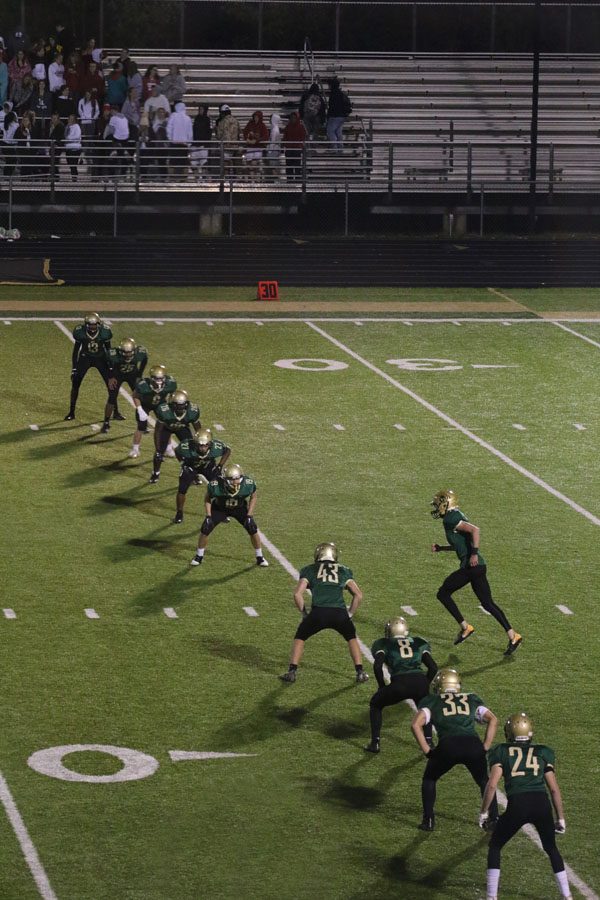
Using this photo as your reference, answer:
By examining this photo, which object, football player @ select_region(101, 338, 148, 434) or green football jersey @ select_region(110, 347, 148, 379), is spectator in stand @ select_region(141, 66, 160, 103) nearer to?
football player @ select_region(101, 338, 148, 434)

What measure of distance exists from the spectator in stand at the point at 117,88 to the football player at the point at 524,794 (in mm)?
28484

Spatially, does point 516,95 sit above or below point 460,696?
above

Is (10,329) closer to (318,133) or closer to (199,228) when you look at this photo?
(199,228)

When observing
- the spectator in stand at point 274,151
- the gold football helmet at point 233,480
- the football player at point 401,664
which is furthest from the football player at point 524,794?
the spectator in stand at point 274,151

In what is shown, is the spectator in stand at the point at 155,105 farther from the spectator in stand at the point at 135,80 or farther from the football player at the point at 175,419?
the football player at the point at 175,419

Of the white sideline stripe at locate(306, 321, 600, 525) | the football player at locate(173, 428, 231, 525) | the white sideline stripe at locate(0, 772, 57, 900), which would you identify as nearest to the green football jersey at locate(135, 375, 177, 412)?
the football player at locate(173, 428, 231, 525)

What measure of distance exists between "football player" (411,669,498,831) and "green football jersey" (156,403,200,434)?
8.47 metres

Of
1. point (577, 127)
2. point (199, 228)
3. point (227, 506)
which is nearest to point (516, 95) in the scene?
point (577, 127)

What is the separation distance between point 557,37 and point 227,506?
30082 mm

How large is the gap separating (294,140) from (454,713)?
2765cm

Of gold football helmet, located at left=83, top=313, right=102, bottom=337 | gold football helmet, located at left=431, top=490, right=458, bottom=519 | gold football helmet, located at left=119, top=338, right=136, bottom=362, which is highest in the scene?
gold football helmet, located at left=83, top=313, right=102, bottom=337

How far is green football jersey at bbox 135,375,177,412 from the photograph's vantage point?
19.8 meters

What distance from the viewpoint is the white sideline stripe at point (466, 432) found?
19.0 meters

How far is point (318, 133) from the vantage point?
127 feet
